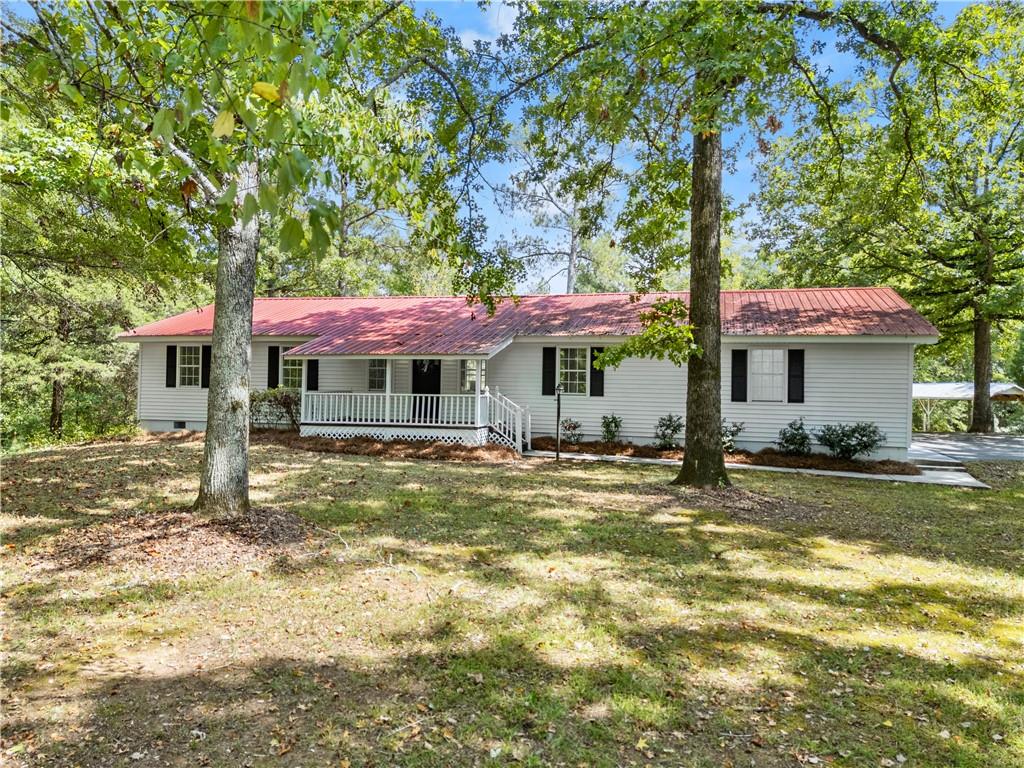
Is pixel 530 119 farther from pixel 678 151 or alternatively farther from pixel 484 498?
pixel 484 498

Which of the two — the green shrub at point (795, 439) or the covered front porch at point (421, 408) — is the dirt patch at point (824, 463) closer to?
the green shrub at point (795, 439)

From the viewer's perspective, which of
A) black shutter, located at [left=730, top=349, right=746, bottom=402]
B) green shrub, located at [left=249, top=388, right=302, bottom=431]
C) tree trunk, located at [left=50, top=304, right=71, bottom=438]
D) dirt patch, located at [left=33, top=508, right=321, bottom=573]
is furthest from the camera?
tree trunk, located at [left=50, top=304, right=71, bottom=438]

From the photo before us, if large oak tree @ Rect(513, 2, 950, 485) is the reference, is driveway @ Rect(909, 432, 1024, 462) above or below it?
below

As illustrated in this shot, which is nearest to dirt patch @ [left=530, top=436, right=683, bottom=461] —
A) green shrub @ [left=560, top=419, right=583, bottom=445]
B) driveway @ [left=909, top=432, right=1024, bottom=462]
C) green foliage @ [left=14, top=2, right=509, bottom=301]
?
green shrub @ [left=560, top=419, right=583, bottom=445]

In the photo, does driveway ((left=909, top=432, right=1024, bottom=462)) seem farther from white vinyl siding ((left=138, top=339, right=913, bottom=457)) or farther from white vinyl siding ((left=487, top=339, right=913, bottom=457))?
white vinyl siding ((left=138, top=339, right=913, bottom=457))

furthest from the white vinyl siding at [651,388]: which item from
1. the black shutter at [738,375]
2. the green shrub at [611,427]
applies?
the green shrub at [611,427]

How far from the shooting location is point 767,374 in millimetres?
14164

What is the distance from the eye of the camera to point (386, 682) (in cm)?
329

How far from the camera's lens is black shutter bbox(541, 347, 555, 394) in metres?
15.6

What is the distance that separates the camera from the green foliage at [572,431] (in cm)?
1515

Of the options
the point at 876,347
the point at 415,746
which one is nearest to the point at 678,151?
the point at 876,347

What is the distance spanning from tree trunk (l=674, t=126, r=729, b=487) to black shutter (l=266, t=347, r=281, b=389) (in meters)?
13.2

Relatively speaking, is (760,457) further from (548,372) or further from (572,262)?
(572,262)

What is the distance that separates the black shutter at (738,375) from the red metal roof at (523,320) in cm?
72
